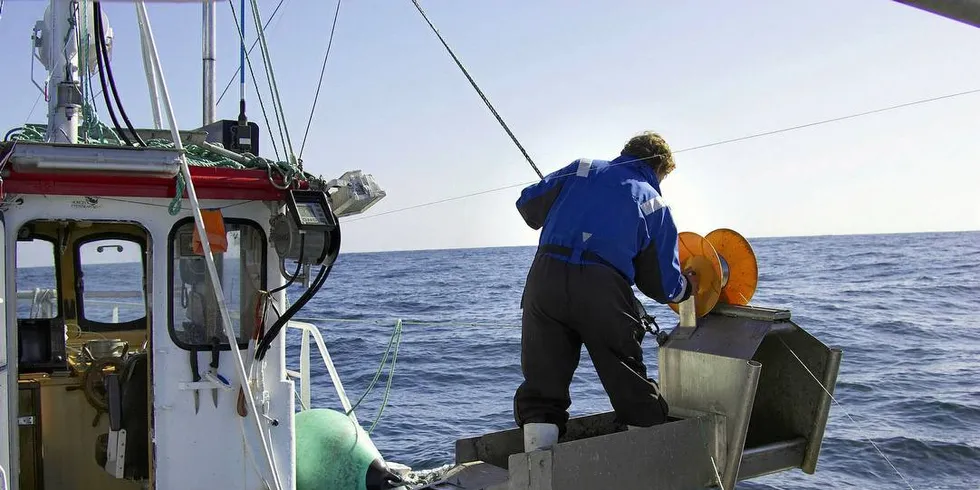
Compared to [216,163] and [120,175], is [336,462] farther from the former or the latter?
[120,175]

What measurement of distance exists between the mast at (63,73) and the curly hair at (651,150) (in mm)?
2905

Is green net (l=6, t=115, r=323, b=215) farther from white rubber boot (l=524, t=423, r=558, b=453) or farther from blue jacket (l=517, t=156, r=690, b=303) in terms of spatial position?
white rubber boot (l=524, t=423, r=558, b=453)

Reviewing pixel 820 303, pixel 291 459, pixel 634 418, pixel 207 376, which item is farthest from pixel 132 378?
pixel 820 303

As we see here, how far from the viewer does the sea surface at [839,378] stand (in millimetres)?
9742

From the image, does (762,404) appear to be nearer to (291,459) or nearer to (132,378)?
(291,459)

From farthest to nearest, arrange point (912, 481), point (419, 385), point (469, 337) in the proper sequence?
point (469, 337), point (419, 385), point (912, 481)

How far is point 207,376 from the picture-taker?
4770 millimetres

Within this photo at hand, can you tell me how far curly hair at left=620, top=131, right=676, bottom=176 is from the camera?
4230 mm

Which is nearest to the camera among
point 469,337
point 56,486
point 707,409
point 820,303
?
point 707,409

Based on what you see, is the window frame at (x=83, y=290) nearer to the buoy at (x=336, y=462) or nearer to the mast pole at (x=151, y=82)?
the buoy at (x=336, y=462)

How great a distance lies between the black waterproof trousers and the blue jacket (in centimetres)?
9

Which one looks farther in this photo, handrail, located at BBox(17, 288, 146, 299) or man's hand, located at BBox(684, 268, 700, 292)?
handrail, located at BBox(17, 288, 146, 299)

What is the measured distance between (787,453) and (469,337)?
53.0 feet

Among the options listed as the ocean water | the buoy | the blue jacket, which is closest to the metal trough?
the blue jacket
